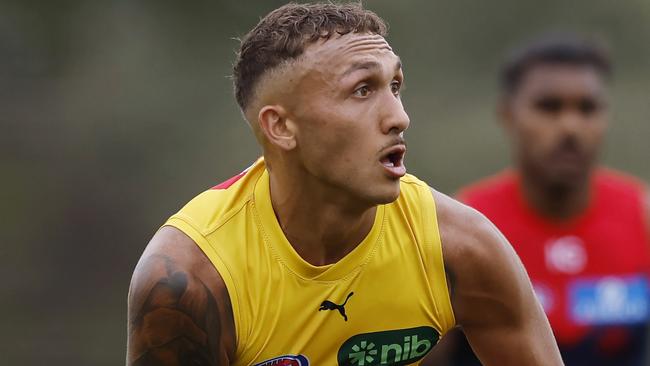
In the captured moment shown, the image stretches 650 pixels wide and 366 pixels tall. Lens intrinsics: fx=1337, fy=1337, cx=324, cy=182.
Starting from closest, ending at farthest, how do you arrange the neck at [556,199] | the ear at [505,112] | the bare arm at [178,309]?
the bare arm at [178,309] → the neck at [556,199] → the ear at [505,112]

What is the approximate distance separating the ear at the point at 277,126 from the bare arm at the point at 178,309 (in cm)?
43

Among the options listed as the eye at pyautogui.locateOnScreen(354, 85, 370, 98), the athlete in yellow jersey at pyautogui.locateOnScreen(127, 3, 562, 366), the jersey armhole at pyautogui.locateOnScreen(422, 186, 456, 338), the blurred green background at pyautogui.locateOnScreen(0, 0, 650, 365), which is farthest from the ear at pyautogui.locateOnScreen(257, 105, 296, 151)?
the blurred green background at pyautogui.locateOnScreen(0, 0, 650, 365)

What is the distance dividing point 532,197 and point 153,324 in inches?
160

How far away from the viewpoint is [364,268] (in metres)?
4.30

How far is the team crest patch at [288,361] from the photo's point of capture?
13.9 feet

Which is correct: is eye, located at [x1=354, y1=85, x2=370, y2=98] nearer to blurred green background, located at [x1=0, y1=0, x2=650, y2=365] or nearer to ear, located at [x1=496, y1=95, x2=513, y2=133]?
ear, located at [x1=496, y1=95, x2=513, y2=133]

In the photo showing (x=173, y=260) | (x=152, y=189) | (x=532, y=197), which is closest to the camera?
(x=173, y=260)

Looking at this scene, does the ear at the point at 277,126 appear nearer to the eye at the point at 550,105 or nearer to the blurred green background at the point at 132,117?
the eye at the point at 550,105

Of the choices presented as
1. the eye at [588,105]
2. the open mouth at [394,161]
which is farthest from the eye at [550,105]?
the open mouth at [394,161]

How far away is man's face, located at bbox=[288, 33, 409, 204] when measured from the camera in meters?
4.11

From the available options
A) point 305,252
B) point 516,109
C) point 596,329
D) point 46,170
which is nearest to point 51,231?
point 46,170

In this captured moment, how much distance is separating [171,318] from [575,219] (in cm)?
413

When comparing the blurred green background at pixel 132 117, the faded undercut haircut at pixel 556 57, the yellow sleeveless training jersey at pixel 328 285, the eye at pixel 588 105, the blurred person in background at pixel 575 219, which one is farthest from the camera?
the blurred green background at pixel 132 117

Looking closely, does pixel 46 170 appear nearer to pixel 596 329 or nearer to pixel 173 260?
pixel 596 329
